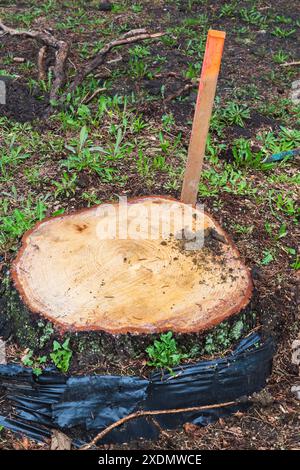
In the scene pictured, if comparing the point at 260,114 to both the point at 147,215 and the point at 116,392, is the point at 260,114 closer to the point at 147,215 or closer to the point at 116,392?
the point at 147,215

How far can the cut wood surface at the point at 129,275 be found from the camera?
238cm

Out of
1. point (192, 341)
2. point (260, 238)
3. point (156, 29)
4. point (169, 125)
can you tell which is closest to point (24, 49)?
point (156, 29)

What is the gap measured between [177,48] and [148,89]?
36.7 inches

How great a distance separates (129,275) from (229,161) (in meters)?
1.66

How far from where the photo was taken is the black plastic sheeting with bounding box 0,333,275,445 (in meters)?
2.33

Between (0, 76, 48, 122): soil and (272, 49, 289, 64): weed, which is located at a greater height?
(272, 49, 289, 64): weed

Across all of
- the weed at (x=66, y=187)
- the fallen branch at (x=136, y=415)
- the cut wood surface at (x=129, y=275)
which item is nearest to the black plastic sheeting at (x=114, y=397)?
the fallen branch at (x=136, y=415)

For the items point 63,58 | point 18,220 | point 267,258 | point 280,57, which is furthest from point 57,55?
point 267,258

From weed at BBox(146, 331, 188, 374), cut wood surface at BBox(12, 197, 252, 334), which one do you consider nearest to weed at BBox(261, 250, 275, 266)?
cut wood surface at BBox(12, 197, 252, 334)

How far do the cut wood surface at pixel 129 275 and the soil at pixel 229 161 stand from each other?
17 centimetres

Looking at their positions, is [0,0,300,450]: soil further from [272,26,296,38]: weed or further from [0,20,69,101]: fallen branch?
[0,20,69,101]: fallen branch

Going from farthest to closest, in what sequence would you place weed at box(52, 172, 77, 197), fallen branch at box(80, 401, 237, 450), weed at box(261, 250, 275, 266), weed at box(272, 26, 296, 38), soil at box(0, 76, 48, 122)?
weed at box(272, 26, 296, 38) → soil at box(0, 76, 48, 122) → weed at box(52, 172, 77, 197) → weed at box(261, 250, 275, 266) → fallen branch at box(80, 401, 237, 450)

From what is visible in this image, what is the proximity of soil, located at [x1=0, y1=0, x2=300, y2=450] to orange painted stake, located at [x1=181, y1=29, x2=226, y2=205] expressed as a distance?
0.38 meters

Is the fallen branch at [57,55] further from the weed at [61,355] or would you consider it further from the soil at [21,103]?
the weed at [61,355]
